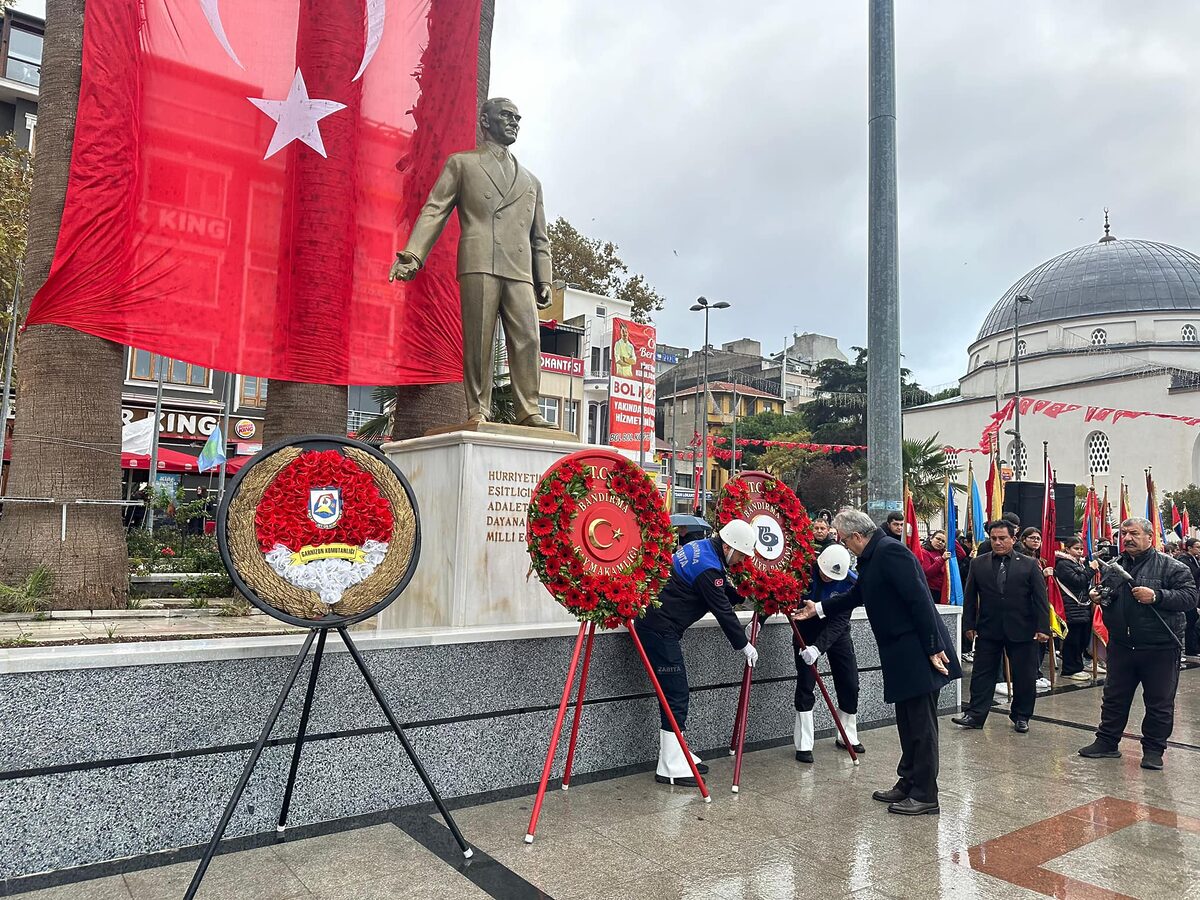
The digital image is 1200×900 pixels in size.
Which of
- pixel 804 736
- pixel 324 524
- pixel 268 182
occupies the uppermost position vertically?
pixel 268 182

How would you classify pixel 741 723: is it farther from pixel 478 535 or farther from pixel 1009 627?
pixel 1009 627

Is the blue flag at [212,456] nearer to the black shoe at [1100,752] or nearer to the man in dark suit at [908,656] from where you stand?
the man in dark suit at [908,656]

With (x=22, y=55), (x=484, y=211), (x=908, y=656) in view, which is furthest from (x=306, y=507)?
(x=22, y=55)

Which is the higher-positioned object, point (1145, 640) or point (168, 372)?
point (168, 372)

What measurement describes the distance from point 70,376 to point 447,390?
3.99m

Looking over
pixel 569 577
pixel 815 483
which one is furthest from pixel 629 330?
pixel 569 577

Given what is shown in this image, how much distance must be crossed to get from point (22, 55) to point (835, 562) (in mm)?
39917

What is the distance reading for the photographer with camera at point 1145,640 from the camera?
6.27 metres

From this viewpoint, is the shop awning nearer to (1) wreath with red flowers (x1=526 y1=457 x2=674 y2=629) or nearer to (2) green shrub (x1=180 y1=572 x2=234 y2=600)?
(2) green shrub (x1=180 y1=572 x2=234 y2=600)

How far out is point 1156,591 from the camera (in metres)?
6.33

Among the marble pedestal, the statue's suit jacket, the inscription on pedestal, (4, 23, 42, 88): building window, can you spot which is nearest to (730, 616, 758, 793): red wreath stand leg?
the marble pedestal

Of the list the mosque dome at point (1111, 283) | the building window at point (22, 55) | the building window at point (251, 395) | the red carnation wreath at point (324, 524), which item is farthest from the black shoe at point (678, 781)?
the mosque dome at point (1111, 283)

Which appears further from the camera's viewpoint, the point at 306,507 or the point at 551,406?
the point at 551,406

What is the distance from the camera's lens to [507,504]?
5750mm
